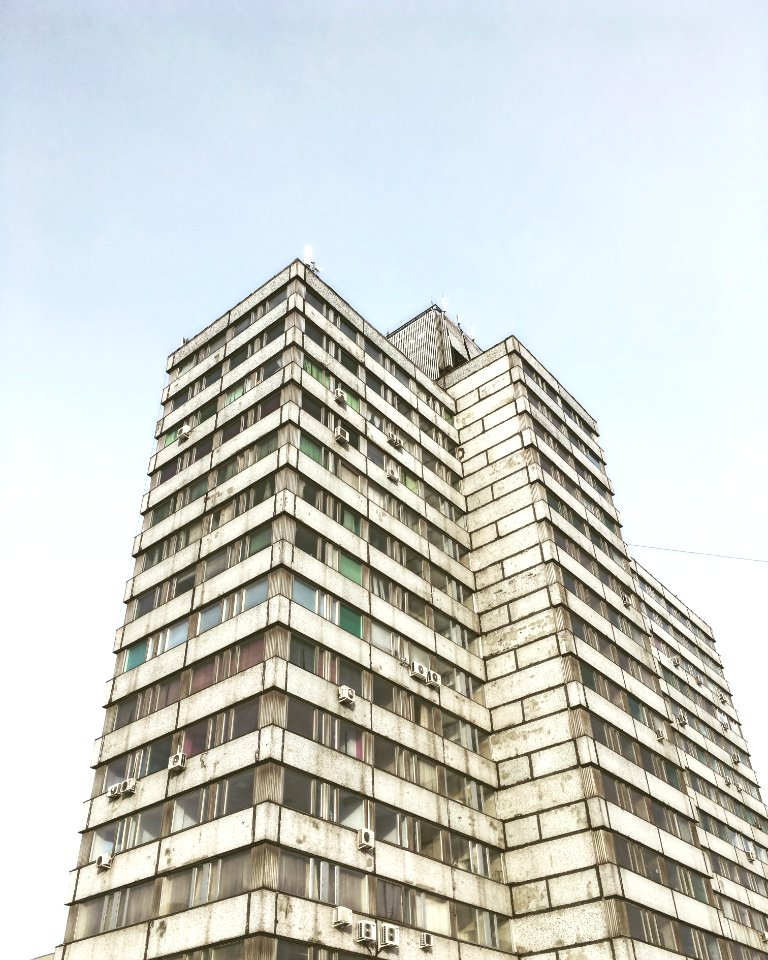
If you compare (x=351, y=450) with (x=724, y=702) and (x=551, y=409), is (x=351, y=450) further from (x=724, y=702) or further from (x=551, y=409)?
(x=724, y=702)

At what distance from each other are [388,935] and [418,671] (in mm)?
10697

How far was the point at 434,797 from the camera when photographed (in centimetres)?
3269

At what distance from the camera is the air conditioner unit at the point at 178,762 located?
97.3 feet

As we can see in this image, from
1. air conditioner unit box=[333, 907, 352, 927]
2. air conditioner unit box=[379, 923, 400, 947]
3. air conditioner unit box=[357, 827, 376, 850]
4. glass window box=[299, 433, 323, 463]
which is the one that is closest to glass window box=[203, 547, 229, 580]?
glass window box=[299, 433, 323, 463]

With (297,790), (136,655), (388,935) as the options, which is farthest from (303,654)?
(388,935)

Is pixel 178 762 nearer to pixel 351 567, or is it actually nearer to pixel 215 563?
pixel 215 563

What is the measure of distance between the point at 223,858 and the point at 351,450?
1899 cm

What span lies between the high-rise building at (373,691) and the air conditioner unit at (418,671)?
93mm

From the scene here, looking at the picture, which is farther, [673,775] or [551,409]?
[551,409]

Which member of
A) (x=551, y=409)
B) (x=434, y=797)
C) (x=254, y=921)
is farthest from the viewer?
(x=551, y=409)

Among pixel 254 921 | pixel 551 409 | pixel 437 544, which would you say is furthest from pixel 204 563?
pixel 551 409

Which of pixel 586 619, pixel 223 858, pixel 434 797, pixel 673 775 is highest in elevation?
pixel 586 619

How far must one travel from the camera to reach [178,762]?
97.3ft

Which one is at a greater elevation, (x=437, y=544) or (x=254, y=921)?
(x=437, y=544)
